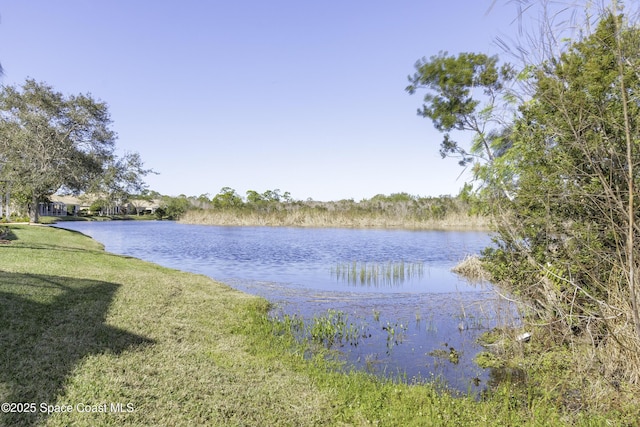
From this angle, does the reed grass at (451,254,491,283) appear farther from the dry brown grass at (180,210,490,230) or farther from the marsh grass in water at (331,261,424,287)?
the dry brown grass at (180,210,490,230)

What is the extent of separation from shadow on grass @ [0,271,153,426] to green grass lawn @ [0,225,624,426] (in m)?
0.02

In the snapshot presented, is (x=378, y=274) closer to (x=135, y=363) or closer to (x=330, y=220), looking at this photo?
(x=135, y=363)

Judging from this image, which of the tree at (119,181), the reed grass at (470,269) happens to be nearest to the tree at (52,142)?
the tree at (119,181)

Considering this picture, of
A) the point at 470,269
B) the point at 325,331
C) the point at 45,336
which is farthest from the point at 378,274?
the point at 45,336

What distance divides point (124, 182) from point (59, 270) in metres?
17.6

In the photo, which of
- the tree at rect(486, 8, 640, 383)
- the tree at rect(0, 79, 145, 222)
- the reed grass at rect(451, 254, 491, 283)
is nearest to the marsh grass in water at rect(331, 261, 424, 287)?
the reed grass at rect(451, 254, 491, 283)

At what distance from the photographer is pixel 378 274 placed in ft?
58.1

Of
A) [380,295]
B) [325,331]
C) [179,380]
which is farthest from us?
[380,295]

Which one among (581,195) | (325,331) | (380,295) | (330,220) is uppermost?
(581,195)

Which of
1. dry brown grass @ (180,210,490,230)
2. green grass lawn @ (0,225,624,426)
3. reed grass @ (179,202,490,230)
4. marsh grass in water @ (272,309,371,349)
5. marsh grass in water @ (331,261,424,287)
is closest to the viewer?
green grass lawn @ (0,225,624,426)

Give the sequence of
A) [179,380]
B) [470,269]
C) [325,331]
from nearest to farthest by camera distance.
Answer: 1. [179,380]
2. [325,331]
3. [470,269]

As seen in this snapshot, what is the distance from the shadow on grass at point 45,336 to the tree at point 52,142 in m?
16.1

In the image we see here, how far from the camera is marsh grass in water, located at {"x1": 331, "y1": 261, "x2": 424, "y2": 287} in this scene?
16344mm

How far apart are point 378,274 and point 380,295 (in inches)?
156
